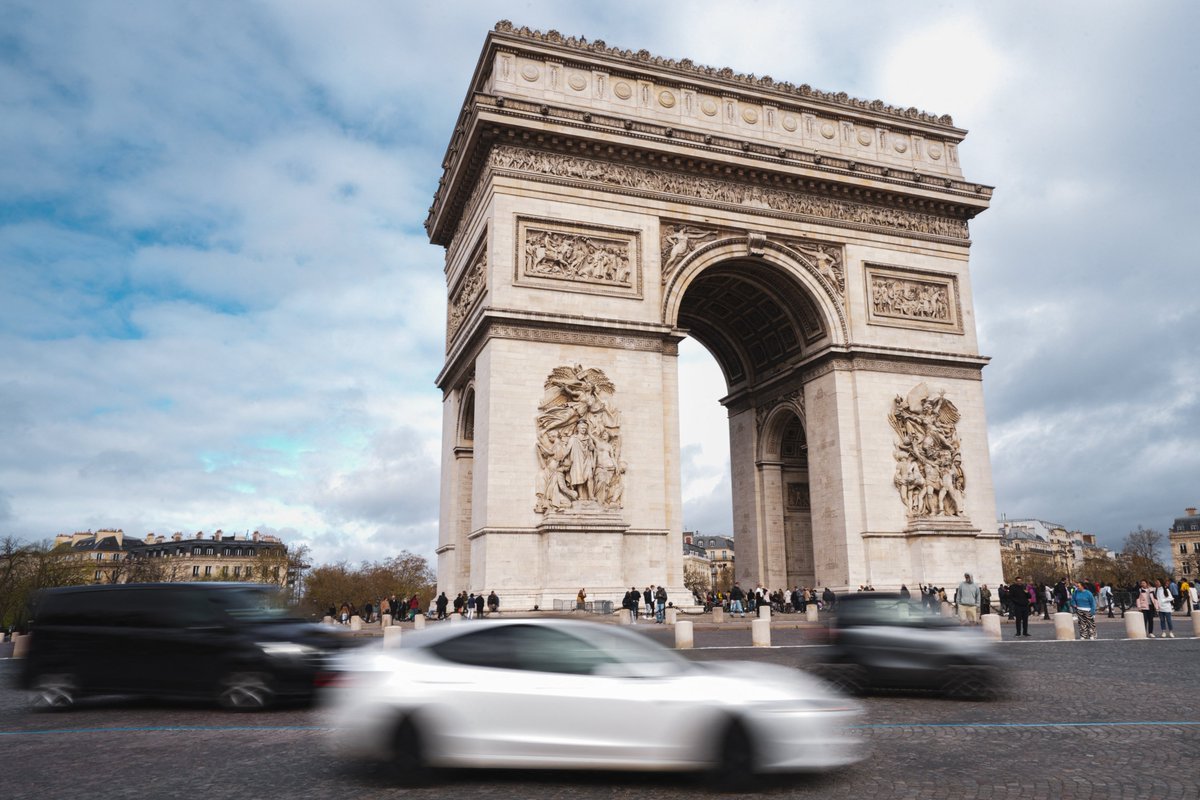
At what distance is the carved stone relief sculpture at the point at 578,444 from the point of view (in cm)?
2508

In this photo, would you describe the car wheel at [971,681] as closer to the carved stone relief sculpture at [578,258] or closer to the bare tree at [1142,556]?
the carved stone relief sculpture at [578,258]

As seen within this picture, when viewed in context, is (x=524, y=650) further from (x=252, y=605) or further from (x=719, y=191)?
(x=719, y=191)

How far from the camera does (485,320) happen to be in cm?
2597

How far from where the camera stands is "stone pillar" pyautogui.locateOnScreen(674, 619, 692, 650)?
17.5 metres

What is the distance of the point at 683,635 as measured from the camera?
17.5 meters

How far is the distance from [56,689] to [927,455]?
25.7 meters

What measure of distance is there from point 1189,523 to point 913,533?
113 meters

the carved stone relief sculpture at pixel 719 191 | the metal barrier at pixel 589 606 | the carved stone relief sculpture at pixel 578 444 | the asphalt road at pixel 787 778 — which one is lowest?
the asphalt road at pixel 787 778

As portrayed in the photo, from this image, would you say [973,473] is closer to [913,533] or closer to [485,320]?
[913,533]

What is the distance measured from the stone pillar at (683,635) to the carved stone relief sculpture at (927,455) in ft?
45.1

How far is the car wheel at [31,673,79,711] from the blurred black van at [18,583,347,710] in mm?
11

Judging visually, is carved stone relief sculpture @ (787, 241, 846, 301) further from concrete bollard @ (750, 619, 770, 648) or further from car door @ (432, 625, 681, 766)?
car door @ (432, 625, 681, 766)

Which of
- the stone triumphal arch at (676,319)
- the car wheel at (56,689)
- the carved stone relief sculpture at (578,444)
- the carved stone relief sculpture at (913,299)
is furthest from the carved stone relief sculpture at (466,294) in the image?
the car wheel at (56,689)

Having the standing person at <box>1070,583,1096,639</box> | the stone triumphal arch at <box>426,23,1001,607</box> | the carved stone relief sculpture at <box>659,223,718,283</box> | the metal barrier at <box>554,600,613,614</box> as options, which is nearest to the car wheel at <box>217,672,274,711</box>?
the metal barrier at <box>554,600,613,614</box>
